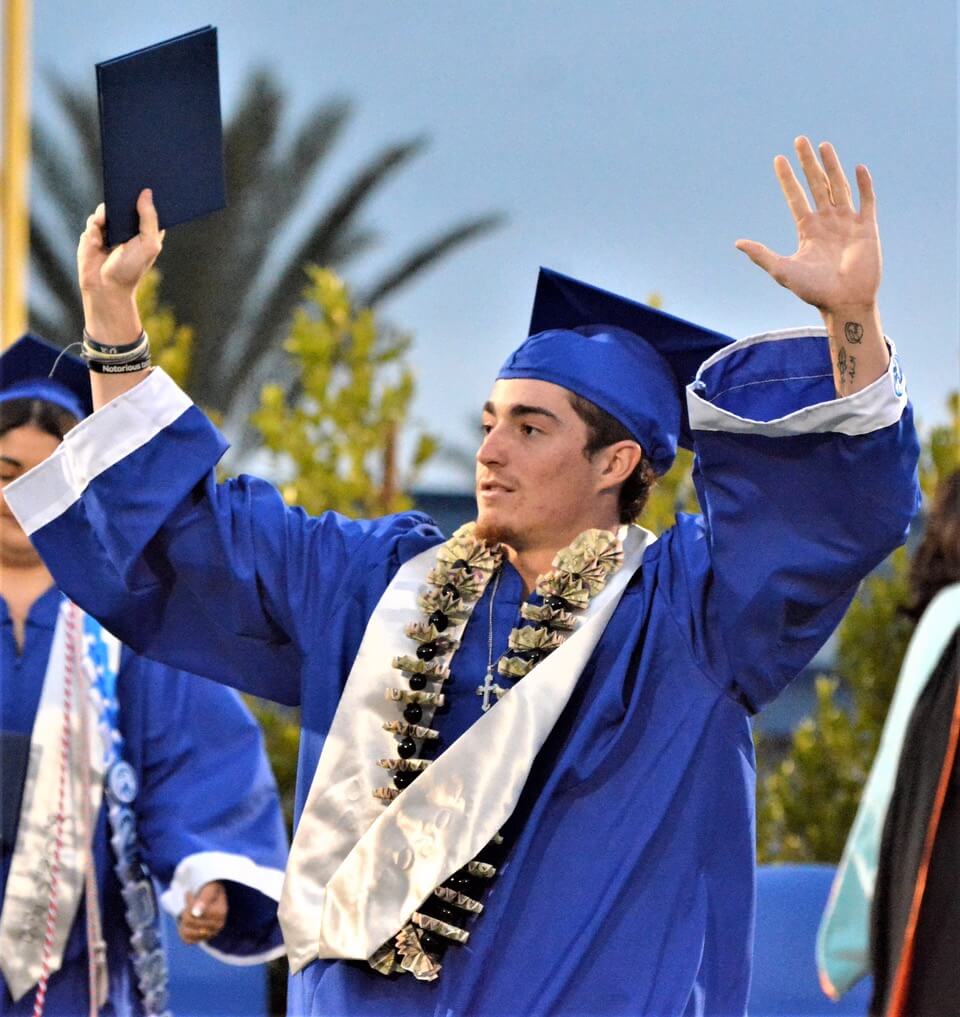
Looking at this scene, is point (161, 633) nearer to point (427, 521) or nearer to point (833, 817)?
point (427, 521)

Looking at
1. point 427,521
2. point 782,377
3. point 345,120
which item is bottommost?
point 427,521

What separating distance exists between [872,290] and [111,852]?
212 cm

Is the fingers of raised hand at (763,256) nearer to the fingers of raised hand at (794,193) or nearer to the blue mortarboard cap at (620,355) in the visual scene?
the fingers of raised hand at (794,193)

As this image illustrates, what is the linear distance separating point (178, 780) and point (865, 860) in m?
1.77

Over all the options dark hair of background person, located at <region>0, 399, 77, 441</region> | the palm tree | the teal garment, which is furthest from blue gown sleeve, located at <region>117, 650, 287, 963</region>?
the palm tree

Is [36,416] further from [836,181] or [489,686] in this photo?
[836,181]

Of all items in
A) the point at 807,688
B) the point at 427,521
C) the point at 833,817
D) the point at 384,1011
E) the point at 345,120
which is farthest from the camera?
the point at 807,688

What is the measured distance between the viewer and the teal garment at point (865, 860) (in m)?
4.40

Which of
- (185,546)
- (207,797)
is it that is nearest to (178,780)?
(207,797)

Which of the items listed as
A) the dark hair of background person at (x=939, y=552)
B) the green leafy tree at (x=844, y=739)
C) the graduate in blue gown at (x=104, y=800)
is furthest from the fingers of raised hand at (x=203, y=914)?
the green leafy tree at (x=844, y=739)

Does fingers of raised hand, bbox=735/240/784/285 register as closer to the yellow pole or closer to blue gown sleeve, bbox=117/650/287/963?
blue gown sleeve, bbox=117/650/287/963

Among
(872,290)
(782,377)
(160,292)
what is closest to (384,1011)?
(782,377)

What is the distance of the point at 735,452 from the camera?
2500 millimetres

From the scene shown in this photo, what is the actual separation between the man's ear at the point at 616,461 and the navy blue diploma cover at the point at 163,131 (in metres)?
0.77
